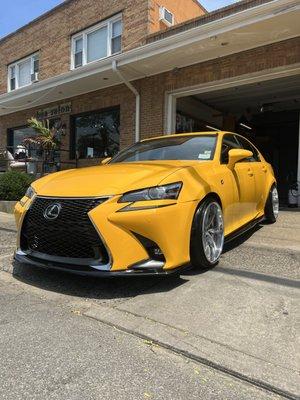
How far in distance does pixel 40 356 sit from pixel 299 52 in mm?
9021

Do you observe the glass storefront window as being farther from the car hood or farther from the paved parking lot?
the paved parking lot

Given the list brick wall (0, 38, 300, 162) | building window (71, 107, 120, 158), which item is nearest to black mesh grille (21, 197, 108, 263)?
brick wall (0, 38, 300, 162)

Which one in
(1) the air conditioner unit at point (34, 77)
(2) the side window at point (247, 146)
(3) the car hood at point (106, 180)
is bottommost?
(3) the car hood at point (106, 180)

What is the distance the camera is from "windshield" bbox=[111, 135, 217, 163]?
5.23m

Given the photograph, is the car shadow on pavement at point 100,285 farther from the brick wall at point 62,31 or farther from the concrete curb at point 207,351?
the brick wall at point 62,31

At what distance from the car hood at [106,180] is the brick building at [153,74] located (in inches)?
211

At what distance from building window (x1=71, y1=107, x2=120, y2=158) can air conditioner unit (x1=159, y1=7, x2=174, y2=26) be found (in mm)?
3247

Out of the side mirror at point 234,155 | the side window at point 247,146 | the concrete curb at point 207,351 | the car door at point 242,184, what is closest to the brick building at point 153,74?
the side window at point 247,146

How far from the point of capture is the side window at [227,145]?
532 cm

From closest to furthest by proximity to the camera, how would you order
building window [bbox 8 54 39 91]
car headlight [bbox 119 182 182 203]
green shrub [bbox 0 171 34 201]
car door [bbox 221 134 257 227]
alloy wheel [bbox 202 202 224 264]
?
1. car headlight [bbox 119 182 182 203]
2. alloy wheel [bbox 202 202 224 264]
3. car door [bbox 221 134 257 227]
4. green shrub [bbox 0 171 34 201]
5. building window [bbox 8 54 39 91]

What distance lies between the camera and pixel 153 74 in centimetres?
1239

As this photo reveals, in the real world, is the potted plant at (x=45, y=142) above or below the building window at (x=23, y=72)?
below

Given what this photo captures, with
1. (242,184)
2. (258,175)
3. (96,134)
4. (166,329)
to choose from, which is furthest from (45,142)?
(166,329)

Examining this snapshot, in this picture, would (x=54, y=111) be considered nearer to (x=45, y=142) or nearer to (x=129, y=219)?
(x=45, y=142)
